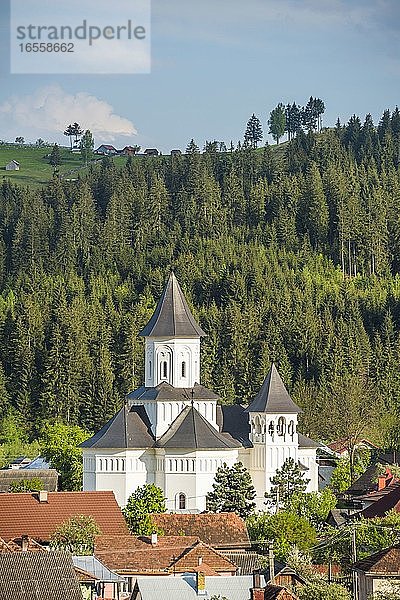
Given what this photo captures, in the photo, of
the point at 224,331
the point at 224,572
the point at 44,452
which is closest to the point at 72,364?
the point at 224,331

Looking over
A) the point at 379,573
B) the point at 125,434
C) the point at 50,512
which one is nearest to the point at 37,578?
the point at 379,573

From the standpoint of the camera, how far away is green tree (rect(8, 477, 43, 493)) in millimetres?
80769

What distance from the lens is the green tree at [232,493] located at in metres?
78.2

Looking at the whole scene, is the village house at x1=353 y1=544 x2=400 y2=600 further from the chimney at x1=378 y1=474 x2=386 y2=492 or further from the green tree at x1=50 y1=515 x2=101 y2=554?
the chimney at x1=378 y1=474 x2=386 y2=492

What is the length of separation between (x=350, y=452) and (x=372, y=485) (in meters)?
12.9

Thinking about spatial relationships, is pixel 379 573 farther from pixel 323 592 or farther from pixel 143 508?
pixel 143 508

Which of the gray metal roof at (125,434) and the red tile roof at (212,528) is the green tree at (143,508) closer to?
the red tile roof at (212,528)

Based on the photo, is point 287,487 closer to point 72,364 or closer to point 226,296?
point 72,364

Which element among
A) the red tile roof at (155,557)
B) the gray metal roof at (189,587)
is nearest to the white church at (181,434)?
the red tile roof at (155,557)

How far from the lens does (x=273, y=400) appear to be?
86.0 metres

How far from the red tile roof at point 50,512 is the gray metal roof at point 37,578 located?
2043 centimetres

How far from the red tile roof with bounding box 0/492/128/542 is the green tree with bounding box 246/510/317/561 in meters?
5.56

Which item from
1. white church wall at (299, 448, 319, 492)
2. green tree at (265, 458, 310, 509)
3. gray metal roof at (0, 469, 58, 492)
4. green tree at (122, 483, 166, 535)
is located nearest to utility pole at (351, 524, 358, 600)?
green tree at (122, 483, 166, 535)

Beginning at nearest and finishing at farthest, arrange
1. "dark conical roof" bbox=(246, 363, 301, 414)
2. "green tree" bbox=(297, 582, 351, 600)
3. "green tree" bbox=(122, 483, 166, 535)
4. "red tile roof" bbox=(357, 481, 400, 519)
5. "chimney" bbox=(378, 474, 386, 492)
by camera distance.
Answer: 1. "green tree" bbox=(297, 582, 351, 600)
2. "red tile roof" bbox=(357, 481, 400, 519)
3. "green tree" bbox=(122, 483, 166, 535)
4. "chimney" bbox=(378, 474, 386, 492)
5. "dark conical roof" bbox=(246, 363, 301, 414)
